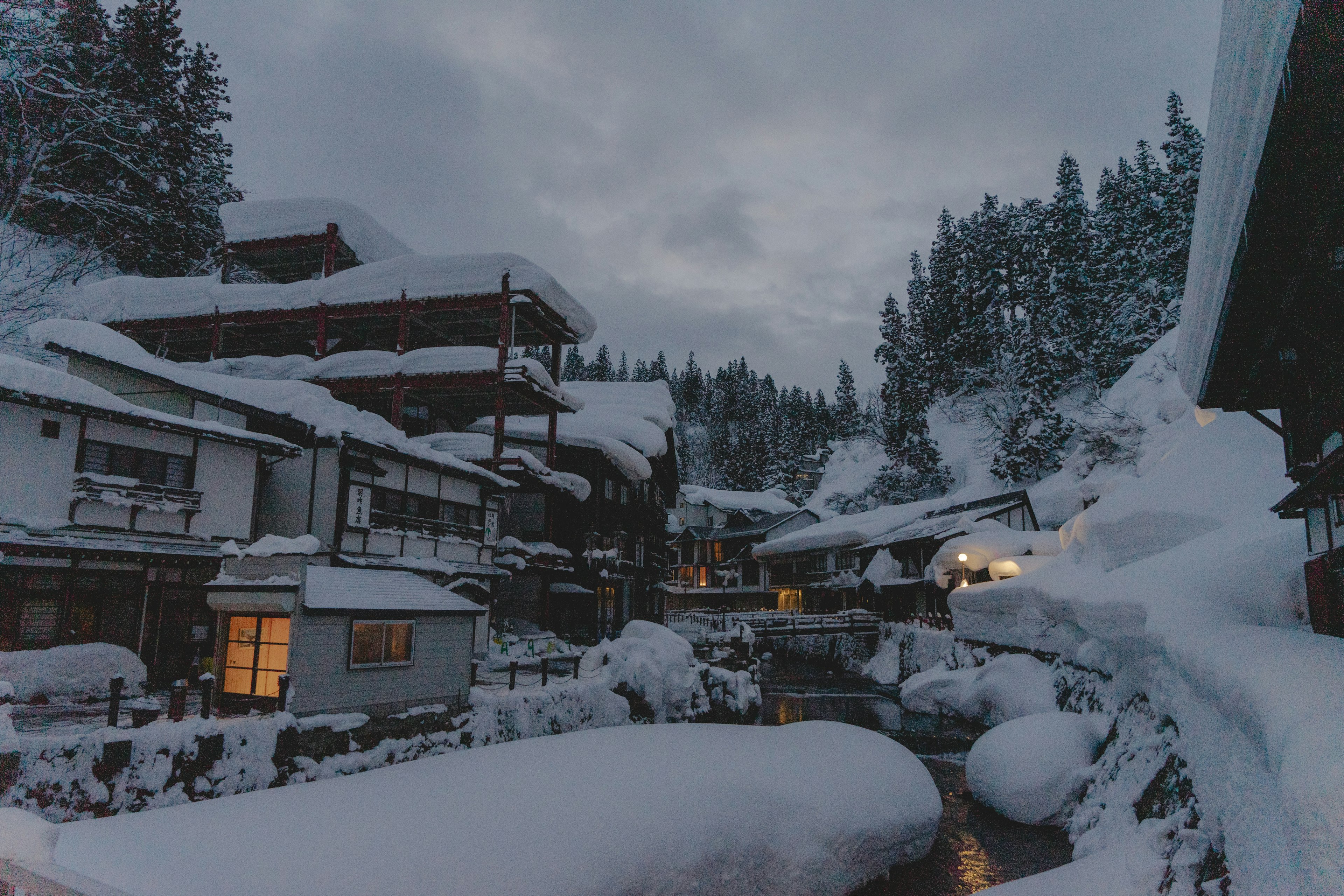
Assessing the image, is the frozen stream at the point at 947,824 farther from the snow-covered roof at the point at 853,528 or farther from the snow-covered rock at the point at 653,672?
the snow-covered roof at the point at 853,528

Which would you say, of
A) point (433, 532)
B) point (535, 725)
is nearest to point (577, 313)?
point (433, 532)

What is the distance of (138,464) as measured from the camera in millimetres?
18547

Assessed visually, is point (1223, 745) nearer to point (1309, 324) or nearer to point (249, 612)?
point (1309, 324)

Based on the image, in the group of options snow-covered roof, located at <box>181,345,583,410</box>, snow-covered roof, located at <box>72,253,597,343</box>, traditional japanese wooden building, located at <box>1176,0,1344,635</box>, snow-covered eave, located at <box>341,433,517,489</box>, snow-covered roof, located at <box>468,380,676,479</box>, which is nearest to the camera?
traditional japanese wooden building, located at <box>1176,0,1344,635</box>

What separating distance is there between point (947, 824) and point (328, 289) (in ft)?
104

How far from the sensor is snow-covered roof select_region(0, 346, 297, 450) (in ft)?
52.0

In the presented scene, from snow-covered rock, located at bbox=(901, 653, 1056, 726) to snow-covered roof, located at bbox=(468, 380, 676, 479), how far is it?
18.4m

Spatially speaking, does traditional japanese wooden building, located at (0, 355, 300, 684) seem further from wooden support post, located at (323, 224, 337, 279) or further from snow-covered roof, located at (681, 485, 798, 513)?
snow-covered roof, located at (681, 485, 798, 513)

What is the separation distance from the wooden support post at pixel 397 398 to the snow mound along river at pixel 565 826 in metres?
20.6

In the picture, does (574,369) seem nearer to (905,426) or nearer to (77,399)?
(905,426)

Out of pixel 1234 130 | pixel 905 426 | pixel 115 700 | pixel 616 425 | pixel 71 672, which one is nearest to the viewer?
pixel 1234 130

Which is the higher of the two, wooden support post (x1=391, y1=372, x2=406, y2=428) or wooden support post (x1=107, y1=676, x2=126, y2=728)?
wooden support post (x1=391, y1=372, x2=406, y2=428)

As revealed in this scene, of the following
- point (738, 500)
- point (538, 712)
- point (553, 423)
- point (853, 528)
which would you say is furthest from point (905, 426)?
point (538, 712)

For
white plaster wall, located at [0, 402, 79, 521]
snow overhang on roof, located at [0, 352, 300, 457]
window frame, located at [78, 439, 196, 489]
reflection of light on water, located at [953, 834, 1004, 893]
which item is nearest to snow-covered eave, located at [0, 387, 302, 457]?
snow overhang on roof, located at [0, 352, 300, 457]
